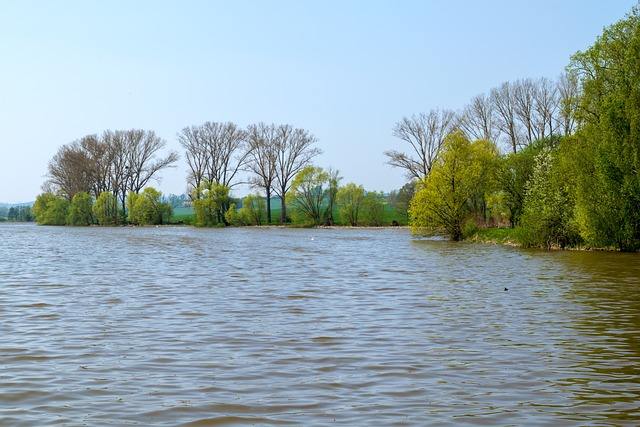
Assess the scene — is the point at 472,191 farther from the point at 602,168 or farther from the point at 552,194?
the point at 602,168

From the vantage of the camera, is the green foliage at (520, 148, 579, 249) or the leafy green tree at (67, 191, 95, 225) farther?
the leafy green tree at (67, 191, 95, 225)

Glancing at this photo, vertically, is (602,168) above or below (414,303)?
above

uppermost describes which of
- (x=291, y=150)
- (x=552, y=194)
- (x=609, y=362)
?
(x=291, y=150)

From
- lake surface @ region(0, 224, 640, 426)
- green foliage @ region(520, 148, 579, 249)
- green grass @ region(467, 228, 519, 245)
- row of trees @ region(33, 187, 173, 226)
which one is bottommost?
lake surface @ region(0, 224, 640, 426)

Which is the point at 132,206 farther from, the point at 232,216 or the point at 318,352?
the point at 318,352

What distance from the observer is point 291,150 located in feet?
322

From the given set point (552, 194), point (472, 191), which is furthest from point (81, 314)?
point (472, 191)

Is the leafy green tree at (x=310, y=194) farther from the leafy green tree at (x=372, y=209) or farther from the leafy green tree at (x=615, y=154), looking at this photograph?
the leafy green tree at (x=615, y=154)

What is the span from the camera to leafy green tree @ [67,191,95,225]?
366 ft

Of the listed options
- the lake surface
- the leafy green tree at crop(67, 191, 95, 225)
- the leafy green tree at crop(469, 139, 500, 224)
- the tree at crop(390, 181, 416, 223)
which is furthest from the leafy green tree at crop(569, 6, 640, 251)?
the leafy green tree at crop(67, 191, 95, 225)

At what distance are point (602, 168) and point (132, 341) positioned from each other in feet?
102

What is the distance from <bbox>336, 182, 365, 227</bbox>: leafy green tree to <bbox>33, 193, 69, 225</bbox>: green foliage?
4950 centimetres

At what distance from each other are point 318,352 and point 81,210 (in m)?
110

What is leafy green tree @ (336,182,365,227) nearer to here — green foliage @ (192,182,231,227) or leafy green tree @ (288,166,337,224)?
leafy green tree @ (288,166,337,224)
